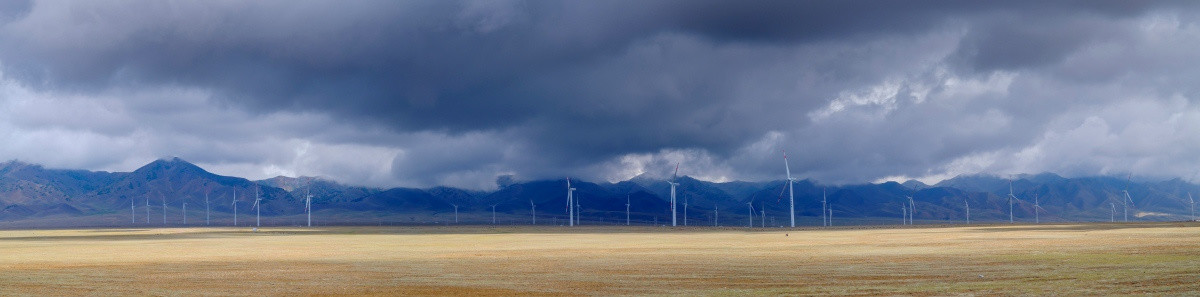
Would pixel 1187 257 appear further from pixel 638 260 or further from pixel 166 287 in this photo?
pixel 166 287

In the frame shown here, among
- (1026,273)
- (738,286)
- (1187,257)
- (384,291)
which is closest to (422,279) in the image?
(384,291)

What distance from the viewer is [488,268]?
61844 millimetres

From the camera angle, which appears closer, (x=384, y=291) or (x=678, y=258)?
(x=384, y=291)

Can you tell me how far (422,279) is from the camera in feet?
171

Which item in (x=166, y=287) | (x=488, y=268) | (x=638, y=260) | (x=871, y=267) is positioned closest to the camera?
(x=166, y=287)

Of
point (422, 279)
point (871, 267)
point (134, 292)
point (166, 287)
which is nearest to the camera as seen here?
point (134, 292)

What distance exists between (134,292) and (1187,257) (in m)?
56.1

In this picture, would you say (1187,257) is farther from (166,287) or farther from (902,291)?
(166,287)

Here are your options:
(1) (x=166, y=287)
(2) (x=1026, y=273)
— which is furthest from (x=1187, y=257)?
(1) (x=166, y=287)

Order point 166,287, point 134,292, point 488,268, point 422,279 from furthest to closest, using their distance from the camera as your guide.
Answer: point 488,268 → point 422,279 → point 166,287 → point 134,292

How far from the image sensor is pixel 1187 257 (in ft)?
188

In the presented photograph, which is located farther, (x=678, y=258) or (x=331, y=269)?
(x=678, y=258)

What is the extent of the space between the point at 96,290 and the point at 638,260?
→ 115ft

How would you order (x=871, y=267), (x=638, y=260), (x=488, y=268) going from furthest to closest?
1. (x=638, y=260)
2. (x=488, y=268)
3. (x=871, y=267)
